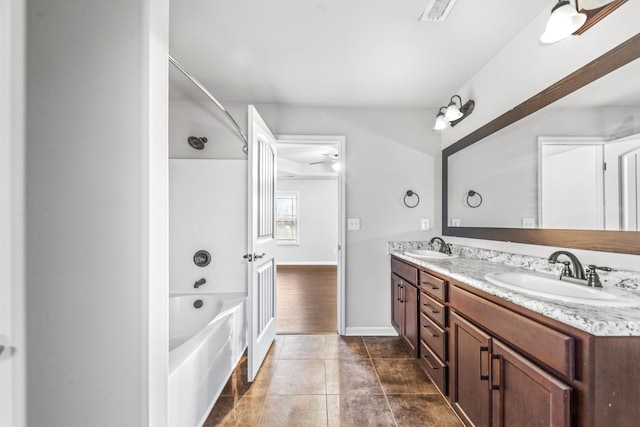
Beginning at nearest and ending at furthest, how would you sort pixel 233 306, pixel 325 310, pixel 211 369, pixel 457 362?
pixel 457 362 → pixel 211 369 → pixel 233 306 → pixel 325 310

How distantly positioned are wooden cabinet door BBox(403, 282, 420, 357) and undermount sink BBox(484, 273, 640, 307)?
73 centimetres

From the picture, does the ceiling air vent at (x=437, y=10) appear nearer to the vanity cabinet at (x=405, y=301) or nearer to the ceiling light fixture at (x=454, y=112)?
the ceiling light fixture at (x=454, y=112)

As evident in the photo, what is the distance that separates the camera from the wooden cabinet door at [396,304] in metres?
2.42

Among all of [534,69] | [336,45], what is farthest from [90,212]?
[534,69]

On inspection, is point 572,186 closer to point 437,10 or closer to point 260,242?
point 437,10

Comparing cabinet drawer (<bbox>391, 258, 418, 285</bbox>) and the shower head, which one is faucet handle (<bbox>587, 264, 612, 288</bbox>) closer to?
cabinet drawer (<bbox>391, 258, 418, 285</bbox>)

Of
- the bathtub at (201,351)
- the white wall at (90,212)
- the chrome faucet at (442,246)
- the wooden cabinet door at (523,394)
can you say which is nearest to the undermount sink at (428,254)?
the chrome faucet at (442,246)

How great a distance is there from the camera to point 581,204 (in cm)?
133

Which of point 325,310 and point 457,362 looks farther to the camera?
point 325,310

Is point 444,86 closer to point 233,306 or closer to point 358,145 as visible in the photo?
point 358,145

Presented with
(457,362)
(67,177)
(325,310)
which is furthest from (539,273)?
(325,310)

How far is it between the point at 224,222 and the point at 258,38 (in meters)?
1.62

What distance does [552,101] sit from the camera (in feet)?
4.91

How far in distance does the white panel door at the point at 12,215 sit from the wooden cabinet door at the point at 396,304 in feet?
7.54
